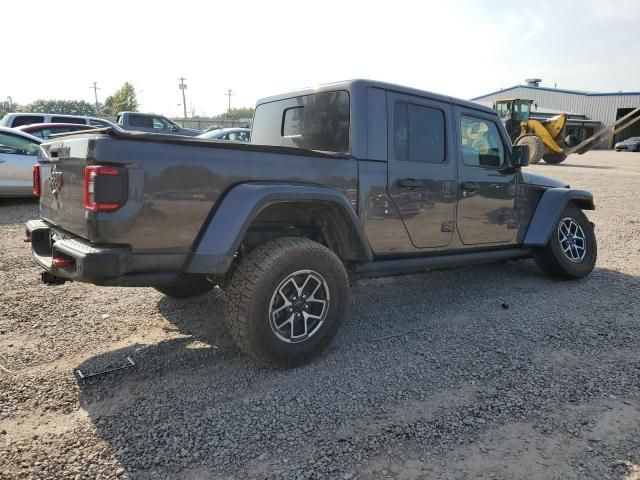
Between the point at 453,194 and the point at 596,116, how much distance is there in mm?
56236

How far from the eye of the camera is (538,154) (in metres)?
20.5

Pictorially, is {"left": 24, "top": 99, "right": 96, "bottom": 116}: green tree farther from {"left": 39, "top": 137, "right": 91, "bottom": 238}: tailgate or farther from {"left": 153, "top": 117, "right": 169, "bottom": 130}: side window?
{"left": 39, "top": 137, "right": 91, "bottom": 238}: tailgate

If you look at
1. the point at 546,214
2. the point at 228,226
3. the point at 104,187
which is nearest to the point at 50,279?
the point at 104,187

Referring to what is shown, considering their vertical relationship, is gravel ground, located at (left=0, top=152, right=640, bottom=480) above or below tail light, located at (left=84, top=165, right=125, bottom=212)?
below

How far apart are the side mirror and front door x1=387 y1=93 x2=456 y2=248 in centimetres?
97

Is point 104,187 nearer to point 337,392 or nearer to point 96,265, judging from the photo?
point 96,265

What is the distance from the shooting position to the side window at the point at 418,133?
12.5 ft

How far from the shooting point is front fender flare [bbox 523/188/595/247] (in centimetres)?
496

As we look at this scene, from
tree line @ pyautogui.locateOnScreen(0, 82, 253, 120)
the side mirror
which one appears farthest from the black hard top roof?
tree line @ pyautogui.locateOnScreen(0, 82, 253, 120)

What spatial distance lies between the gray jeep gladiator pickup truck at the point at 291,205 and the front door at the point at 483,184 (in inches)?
0.7

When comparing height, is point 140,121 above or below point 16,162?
above

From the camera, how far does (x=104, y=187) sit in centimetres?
251

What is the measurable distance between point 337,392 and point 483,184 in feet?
8.31

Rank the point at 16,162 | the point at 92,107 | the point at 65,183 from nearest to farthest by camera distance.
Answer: the point at 65,183
the point at 16,162
the point at 92,107
